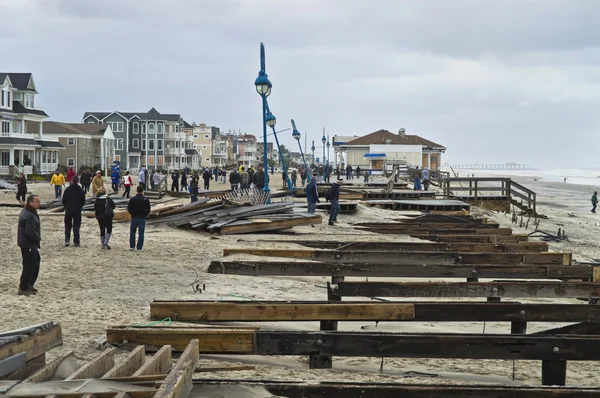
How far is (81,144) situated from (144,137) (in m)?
23.4

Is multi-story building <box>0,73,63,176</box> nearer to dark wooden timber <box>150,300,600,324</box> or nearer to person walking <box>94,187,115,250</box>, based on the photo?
person walking <box>94,187,115,250</box>

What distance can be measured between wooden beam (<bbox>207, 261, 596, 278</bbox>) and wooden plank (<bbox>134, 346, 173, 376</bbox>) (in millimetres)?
5971

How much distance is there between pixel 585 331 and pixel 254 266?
5853 mm

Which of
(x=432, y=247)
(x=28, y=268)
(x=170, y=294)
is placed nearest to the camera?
(x=28, y=268)

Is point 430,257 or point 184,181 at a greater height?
point 184,181

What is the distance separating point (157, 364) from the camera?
6277mm

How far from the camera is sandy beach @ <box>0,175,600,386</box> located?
811 cm

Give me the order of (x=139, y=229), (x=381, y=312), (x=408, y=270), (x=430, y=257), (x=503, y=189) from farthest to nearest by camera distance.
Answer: (x=503, y=189)
(x=139, y=229)
(x=430, y=257)
(x=408, y=270)
(x=381, y=312)

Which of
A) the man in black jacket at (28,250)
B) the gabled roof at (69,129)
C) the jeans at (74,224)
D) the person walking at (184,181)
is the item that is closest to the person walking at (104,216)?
the jeans at (74,224)

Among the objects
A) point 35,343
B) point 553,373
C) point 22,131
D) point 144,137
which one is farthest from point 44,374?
point 144,137

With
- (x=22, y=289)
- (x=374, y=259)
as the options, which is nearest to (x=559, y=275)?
(x=374, y=259)

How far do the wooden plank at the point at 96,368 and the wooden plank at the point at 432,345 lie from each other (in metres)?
1.67

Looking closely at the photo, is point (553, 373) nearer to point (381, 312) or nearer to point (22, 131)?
point (381, 312)

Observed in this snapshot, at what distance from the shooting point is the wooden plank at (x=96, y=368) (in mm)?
5777
